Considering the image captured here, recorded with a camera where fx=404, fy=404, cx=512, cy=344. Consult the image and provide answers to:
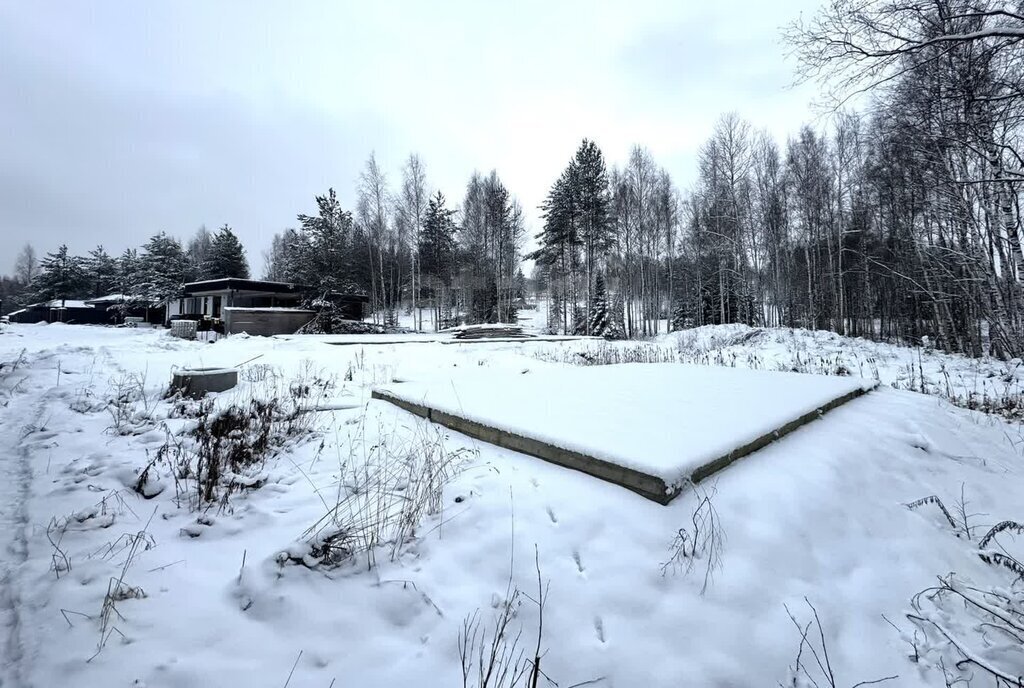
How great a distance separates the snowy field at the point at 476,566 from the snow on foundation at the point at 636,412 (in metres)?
0.15

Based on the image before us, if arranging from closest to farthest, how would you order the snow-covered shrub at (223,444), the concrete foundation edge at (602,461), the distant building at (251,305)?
the concrete foundation edge at (602,461) < the snow-covered shrub at (223,444) < the distant building at (251,305)

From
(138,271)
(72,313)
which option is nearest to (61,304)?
(72,313)

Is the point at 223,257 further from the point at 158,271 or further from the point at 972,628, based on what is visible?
the point at 972,628

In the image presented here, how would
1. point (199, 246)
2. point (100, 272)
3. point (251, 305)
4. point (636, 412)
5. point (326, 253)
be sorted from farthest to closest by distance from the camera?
point (199, 246), point (100, 272), point (251, 305), point (326, 253), point (636, 412)

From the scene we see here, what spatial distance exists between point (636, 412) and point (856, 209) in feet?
74.2

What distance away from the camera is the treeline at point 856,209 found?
5.03m

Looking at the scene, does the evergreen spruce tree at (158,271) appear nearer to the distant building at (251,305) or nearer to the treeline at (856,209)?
the distant building at (251,305)

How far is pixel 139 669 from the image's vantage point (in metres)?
1.32

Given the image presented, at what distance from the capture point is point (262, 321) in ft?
60.1

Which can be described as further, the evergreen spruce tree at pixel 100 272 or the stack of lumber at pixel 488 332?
the evergreen spruce tree at pixel 100 272

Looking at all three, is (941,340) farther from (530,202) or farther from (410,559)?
(530,202)

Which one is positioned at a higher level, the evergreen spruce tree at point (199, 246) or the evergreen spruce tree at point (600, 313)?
the evergreen spruce tree at point (199, 246)

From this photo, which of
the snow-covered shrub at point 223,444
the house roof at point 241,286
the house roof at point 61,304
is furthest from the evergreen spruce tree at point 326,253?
the house roof at point 61,304

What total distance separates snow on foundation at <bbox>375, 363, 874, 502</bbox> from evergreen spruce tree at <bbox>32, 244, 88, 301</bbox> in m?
49.9
